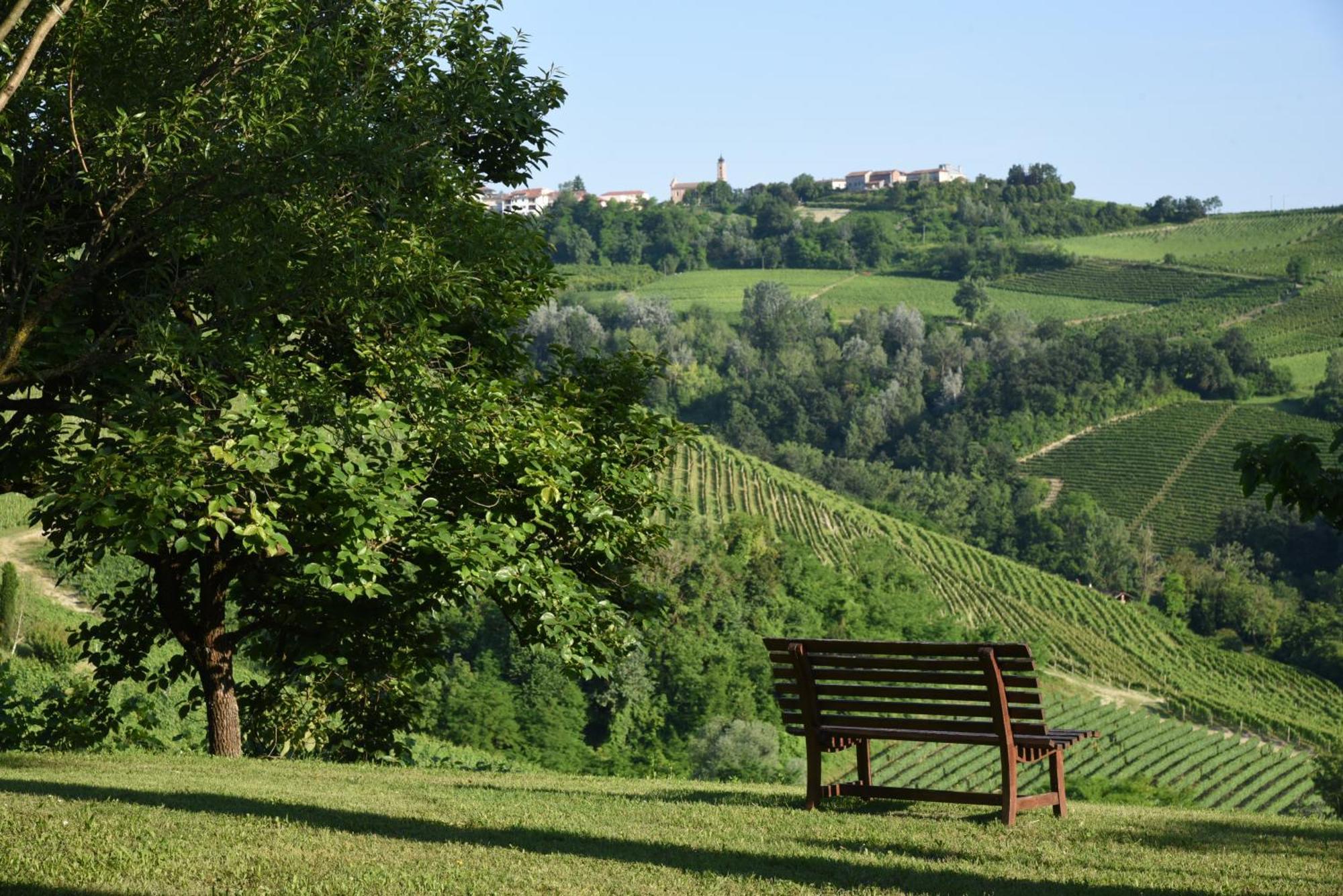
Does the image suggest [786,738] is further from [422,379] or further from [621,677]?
[422,379]

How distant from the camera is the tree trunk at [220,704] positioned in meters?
11.3

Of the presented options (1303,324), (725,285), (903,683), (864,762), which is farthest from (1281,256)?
(903,683)

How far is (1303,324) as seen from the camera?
133375mm

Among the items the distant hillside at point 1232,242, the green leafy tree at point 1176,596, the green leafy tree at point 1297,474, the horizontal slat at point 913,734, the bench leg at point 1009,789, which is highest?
the distant hillside at point 1232,242

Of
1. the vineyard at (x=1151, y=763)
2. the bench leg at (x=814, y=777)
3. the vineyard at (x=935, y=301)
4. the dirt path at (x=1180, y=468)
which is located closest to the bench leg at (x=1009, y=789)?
the bench leg at (x=814, y=777)

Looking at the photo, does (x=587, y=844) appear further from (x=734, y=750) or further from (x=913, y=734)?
(x=734, y=750)

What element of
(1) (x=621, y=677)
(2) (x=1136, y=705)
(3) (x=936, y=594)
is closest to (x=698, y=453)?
(3) (x=936, y=594)

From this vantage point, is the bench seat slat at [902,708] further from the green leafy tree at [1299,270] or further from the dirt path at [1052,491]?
the green leafy tree at [1299,270]

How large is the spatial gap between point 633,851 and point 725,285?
18106 cm

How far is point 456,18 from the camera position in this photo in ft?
35.7

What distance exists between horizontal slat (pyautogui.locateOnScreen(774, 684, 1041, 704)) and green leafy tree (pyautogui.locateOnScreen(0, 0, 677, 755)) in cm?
214

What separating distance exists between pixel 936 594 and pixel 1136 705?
16.6 m

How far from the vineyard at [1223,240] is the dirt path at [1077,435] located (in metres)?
38.7

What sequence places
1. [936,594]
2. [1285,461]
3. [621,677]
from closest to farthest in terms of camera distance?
1. [1285,461]
2. [621,677]
3. [936,594]
